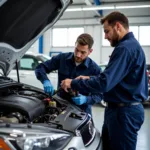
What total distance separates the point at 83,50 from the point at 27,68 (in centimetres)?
397

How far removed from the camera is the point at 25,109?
191cm

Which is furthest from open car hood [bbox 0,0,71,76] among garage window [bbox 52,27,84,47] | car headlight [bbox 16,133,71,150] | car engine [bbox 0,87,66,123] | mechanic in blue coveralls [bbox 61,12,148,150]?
garage window [bbox 52,27,84,47]

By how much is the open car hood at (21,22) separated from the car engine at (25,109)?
41 centimetres

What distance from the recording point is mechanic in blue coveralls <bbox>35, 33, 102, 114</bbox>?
102 inches

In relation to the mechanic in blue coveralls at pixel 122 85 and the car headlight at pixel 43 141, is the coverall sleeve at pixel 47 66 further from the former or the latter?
the car headlight at pixel 43 141

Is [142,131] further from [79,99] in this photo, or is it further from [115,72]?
[115,72]

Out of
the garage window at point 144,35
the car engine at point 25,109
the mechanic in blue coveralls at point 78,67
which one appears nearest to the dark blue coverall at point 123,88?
the car engine at point 25,109

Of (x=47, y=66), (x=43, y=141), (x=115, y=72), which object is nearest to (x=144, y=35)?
(x=47, y=66)

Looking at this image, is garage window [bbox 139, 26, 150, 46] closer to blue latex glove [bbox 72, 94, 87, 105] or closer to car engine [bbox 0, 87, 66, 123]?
blue latex glove [bbox 72, 94, 87, 105]

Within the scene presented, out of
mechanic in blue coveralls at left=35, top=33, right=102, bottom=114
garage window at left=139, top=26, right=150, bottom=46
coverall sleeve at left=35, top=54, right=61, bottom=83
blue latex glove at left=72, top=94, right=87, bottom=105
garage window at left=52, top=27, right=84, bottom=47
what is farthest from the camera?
garage window at left=52, top=27, right=84, bottom=47

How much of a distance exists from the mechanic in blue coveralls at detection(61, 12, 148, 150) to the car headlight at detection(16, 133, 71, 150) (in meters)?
0.50

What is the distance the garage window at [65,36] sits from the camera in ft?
45.2

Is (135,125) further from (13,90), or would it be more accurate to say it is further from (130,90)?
(13,90)

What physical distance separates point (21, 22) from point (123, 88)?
1.10 metres
